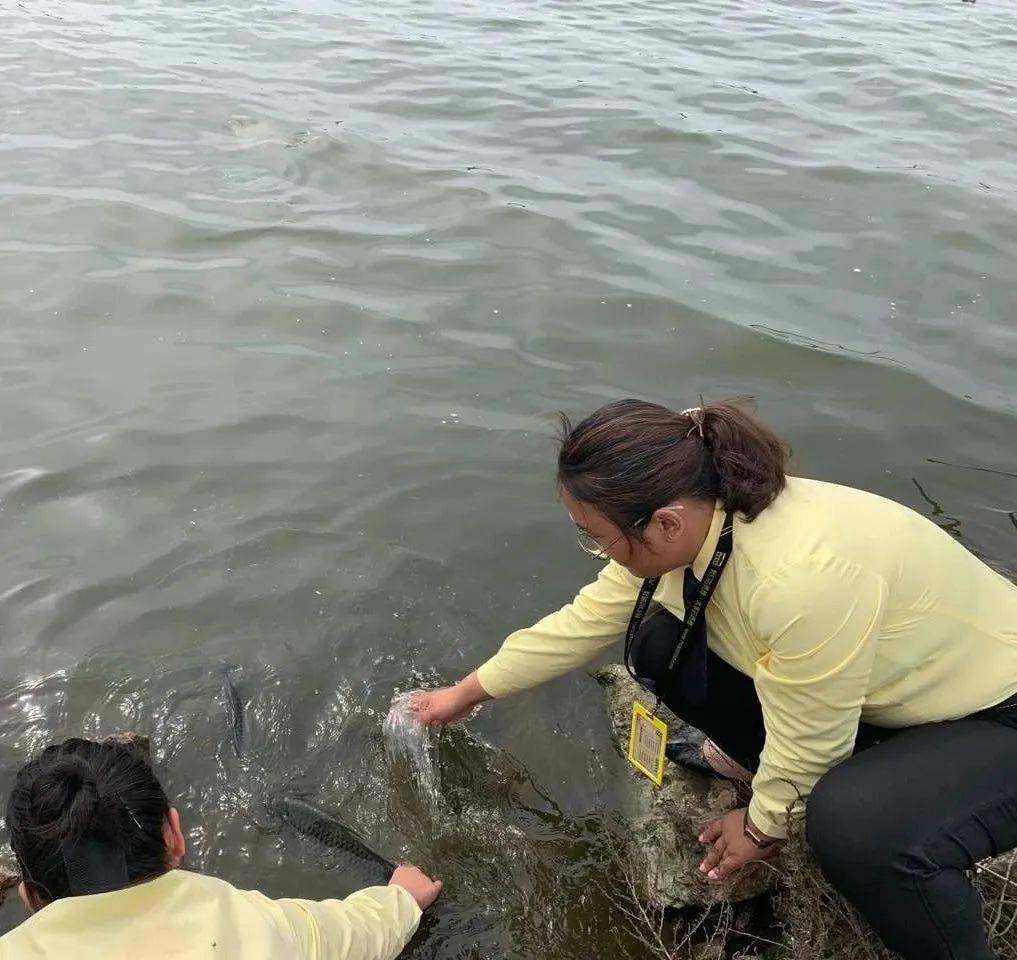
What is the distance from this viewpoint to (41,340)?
5.66 metres

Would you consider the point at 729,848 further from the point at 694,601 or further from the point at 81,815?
the point at 81,815

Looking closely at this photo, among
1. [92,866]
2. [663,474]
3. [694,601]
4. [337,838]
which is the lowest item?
[337,838]

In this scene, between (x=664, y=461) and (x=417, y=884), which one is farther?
(x=417, y=884)

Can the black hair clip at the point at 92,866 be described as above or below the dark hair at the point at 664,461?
below

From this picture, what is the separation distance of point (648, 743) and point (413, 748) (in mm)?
915

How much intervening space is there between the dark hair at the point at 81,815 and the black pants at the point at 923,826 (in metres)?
1.56

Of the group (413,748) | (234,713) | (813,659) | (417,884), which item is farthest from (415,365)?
(813,659)

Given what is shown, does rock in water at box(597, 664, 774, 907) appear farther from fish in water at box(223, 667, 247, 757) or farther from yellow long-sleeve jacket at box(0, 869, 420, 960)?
fish in water at box(223, 667, 247, 757)

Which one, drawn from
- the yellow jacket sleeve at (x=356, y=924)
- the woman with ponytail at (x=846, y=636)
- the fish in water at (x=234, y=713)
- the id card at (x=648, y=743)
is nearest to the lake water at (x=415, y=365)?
the fish in water at (x=234, y=713)

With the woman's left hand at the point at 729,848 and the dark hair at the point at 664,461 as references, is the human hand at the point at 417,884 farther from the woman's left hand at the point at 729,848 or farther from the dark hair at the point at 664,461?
the dark hair at the point at 664,461

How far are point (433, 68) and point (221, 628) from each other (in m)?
8.69

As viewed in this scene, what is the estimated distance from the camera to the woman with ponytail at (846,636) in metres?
2.14

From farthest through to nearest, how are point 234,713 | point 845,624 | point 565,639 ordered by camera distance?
point 234,713 → point 565,639 → point 845,624

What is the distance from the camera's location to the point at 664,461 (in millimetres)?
2150
